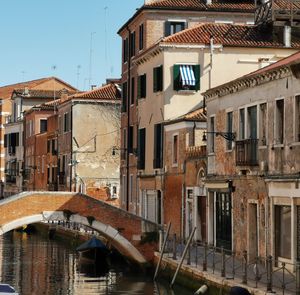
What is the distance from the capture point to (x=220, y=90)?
2736 cm

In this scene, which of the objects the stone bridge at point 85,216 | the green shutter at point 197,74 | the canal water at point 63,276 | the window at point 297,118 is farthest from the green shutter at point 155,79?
the window at point 297,118

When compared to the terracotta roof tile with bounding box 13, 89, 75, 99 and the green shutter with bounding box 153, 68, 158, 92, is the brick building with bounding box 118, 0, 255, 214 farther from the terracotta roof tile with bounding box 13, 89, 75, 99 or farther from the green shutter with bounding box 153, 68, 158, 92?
the terracotta roof tile with bounding box 13, 89, 75, 99

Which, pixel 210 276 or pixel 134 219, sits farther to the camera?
pixel 134 219

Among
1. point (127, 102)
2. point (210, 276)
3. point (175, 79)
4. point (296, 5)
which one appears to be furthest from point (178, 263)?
point (127, 102)

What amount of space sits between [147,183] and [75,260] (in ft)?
13.1

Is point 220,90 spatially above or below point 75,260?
above

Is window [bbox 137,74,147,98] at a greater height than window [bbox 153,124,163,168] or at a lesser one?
greater

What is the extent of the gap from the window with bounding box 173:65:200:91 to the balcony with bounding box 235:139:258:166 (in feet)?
28.8

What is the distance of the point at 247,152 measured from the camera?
80.6 ft

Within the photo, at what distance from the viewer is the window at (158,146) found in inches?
1368

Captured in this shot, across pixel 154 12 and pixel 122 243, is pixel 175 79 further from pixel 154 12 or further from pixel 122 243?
pixel 122 243

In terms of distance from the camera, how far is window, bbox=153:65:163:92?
34250 millimetres

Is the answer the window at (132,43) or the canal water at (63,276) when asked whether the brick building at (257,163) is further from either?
the window at (132,43)

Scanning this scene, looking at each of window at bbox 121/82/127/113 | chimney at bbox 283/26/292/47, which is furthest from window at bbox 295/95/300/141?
window at bbox 121/82/127/113
